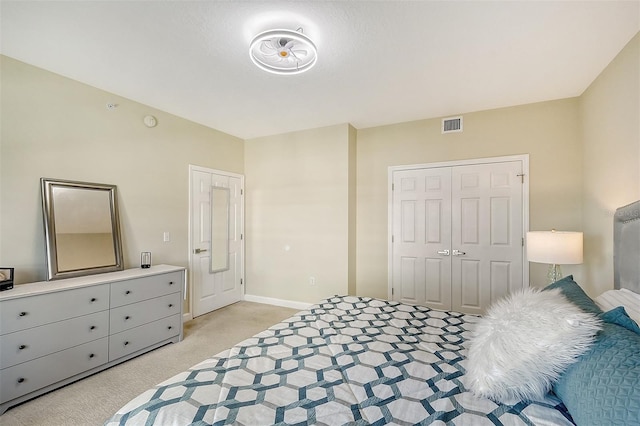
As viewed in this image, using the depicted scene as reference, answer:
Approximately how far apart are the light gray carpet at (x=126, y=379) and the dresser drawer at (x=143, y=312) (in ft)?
1.11

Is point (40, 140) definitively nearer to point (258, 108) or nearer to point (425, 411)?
point (258, 108)

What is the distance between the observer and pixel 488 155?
11.1 feet

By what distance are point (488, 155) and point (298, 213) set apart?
258 centimetres

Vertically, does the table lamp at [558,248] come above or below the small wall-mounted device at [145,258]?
above

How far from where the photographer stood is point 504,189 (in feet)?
10.9

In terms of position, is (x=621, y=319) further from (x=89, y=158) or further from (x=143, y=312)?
(x=89, y=158)

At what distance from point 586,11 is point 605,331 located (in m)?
1.99

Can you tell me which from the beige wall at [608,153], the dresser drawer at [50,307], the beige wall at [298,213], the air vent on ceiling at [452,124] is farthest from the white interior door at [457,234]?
the dresser drawer at [50,307]

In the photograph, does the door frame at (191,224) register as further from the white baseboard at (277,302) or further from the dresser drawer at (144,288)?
the dresser drawer at (144,288)

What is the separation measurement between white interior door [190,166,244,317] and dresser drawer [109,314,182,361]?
29.8 inches

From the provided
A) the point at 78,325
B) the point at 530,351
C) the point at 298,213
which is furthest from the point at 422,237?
the point at 78,325

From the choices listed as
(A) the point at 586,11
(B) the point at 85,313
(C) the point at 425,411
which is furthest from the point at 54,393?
(A) the point at 586,11

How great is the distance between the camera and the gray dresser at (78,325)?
2.00 m

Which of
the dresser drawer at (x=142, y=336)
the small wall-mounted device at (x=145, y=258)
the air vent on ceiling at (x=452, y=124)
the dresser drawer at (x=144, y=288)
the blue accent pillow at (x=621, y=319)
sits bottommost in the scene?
the dresser drawer at (x=142, y=336)
